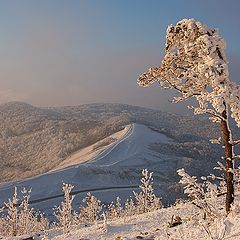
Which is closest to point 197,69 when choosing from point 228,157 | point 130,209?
point 228,157

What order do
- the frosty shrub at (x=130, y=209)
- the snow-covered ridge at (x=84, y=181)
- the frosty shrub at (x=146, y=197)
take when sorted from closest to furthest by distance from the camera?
the frosty shrub at (x=146, y=197) < the frosty shrub at (x=130, y=209) < the snow-covered ridge at (x=84, y=181)

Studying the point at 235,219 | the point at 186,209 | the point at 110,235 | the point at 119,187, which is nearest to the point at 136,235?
the point at 110,235

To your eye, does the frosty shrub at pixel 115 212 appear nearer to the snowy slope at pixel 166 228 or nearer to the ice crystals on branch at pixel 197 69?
the snowy slope at pixel 166 228

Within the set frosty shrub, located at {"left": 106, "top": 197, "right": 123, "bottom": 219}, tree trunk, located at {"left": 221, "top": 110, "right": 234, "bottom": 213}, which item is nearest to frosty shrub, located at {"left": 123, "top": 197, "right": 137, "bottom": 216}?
frosty shrub, located at {"left": 106, "top": 197, "right": 123, "bottom": 219}

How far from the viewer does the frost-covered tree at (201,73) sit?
452 inches

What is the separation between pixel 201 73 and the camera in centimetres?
1177

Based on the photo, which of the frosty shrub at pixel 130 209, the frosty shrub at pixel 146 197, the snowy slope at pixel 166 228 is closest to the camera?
the snowy slope at pixel 166 228

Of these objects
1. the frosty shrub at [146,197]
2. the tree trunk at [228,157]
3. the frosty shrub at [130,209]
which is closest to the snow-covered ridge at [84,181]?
the frosty shrub at [130,209]

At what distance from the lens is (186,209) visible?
75.5ft

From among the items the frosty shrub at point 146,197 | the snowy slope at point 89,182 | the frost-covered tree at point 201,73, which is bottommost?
the snowy slope at point 89,182

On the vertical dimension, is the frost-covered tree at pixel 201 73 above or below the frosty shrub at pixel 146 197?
above

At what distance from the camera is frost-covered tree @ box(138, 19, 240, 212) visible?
11.5 m

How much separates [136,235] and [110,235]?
3.21 m

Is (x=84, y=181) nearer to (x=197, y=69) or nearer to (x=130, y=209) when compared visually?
(x=130, y=209)
